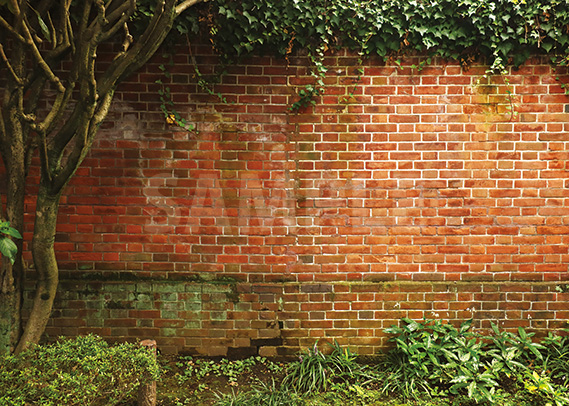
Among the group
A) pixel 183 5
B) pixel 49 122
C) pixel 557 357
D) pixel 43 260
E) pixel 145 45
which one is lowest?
pixel 557 357

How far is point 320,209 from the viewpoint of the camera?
354 centimetres

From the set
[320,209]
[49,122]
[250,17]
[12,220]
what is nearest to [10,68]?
[49,122]

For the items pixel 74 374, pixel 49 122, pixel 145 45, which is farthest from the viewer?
pixel 145 45

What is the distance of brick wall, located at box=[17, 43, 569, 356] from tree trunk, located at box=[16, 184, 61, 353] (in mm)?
755

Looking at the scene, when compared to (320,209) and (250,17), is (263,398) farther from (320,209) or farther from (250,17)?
(250,17)

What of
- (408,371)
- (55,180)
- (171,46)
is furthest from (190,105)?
(408,371)

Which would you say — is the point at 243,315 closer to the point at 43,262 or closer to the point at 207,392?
the point at 207,392

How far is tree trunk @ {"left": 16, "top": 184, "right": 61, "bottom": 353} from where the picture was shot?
8.61ft

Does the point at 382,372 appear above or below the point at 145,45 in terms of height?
below

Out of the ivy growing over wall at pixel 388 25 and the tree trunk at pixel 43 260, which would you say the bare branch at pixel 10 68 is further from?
the ivy growing over wall at pixel 388 25

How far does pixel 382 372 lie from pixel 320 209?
1597 millimetres

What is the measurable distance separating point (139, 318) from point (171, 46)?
102 inches

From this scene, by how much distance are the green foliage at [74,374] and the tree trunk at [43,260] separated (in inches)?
7.0

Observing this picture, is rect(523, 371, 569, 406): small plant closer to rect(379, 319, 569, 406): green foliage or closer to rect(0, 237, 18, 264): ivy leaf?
rect(379, 319, 569, 406): green foliage
